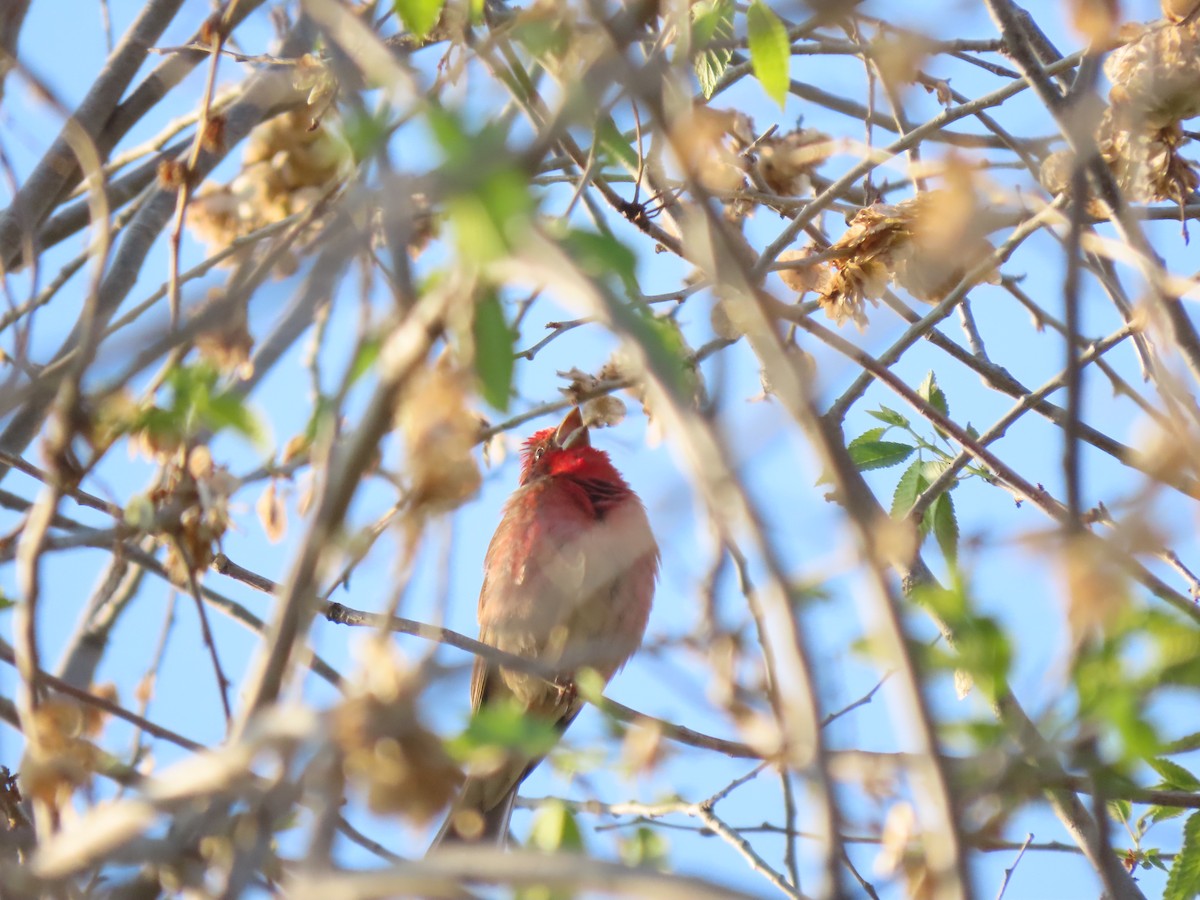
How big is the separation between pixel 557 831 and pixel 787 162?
2.81 metres

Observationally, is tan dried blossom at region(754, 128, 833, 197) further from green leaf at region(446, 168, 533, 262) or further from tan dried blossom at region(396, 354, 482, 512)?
green leaf at region(446, 168, 533, 262)

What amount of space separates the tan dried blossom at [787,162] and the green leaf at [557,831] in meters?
2.70

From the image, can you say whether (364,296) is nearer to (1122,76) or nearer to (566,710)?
(1122,76)

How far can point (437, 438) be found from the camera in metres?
1.93

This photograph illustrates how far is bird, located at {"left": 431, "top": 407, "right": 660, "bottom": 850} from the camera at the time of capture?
5.71 metres

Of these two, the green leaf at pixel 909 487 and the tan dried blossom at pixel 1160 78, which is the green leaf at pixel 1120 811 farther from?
the tan dried blossom at pixel 1160 78

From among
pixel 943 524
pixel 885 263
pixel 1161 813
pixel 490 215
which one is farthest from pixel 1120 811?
pixel 490 215

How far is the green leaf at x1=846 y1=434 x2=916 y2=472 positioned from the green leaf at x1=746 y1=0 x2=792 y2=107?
1.55 meters

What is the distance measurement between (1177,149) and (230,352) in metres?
2.59

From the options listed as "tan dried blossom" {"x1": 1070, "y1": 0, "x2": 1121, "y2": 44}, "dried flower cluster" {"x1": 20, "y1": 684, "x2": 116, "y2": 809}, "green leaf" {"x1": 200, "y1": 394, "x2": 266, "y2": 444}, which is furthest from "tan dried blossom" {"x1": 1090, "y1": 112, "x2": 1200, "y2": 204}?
"dried flower cluster" {"x1": 20, "y1": 684, "x2": 116, "y2": 809}

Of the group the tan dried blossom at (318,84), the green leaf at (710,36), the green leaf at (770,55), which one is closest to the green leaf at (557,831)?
the green leaf at (770,55)

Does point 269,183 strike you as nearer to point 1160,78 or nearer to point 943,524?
point 943,524

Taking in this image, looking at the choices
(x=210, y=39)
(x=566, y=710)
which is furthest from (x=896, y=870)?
(x=566, y=710)

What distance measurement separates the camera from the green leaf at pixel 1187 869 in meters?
3.68
